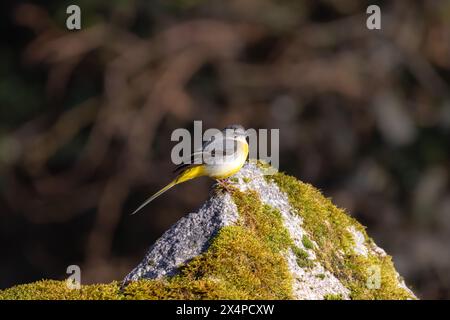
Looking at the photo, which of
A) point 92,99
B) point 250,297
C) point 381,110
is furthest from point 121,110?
point 250,297

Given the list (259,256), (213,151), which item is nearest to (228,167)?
(213,151)

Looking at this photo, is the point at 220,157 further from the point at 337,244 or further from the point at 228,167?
the point at 337,244

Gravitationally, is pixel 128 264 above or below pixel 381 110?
below

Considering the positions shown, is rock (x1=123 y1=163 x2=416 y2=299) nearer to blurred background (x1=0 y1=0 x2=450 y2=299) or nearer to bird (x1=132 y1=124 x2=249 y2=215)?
bird (x1=132 y1=124 x2=249 y2=215)
